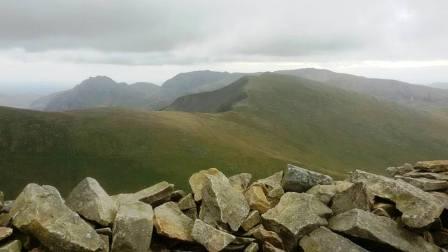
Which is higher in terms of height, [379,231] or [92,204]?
[92,204]

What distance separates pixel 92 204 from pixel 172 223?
288 centimetres

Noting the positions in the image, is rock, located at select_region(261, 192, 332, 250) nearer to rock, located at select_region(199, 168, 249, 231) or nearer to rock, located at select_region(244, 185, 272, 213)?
rock, located at select_region(244, 185, 272, 213)

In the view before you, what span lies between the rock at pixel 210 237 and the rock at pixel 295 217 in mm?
1771

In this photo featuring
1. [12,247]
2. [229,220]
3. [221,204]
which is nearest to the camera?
[12,247]

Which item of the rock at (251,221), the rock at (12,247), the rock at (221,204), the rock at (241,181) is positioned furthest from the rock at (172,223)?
the rock at (12,247)

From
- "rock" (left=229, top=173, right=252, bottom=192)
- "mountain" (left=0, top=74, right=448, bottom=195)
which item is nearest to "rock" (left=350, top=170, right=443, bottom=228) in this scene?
"rock" (left=229, top=173, right=252, bottom=192)

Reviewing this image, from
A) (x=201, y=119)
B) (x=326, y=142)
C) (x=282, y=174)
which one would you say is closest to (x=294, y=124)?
(x=326, y=142)

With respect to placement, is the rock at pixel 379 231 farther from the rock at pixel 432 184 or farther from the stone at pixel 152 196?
the stone at pixel 152 196

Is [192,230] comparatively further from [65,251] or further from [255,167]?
[255,167]

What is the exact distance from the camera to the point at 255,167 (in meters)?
115

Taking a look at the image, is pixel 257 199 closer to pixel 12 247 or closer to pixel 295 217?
pixel 295 217

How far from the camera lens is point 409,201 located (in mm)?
16266

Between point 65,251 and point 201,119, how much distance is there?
14554 cm

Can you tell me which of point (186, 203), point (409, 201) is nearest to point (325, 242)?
point (409, 201)
